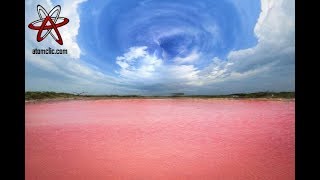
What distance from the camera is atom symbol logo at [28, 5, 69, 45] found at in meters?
4.46

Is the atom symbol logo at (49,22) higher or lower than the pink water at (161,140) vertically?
higher

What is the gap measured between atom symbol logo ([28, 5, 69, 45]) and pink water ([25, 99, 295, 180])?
2.68ft

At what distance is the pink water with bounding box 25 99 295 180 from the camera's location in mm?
4250

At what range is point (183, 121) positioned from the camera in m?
4.55

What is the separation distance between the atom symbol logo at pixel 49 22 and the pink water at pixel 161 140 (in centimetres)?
82

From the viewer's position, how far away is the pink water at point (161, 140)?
4.25 metres

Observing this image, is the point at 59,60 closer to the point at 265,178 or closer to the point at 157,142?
the point at 157,142

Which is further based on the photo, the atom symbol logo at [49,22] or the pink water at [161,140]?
the atom symbol logo at [49,22]

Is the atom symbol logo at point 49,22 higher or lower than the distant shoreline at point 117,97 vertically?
higher

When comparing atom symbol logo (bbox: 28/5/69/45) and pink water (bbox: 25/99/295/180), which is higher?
atom symbol logo (bbox: 28/5/69/45)

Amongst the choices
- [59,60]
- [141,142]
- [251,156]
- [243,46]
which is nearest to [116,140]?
[141,142]

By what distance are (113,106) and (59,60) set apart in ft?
2.81

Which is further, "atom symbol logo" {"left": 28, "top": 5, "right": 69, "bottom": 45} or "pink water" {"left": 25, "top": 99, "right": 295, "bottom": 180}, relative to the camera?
"atom symbol logo" {"left": 28, "top": 5, "right": 69, "bottom": 45}

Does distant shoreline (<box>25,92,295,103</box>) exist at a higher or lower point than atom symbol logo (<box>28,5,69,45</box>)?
lower
